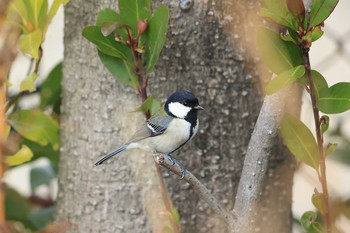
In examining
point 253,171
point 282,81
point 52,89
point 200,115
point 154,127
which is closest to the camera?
point 282,81

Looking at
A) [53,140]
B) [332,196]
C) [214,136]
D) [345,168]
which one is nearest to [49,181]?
[53,140]

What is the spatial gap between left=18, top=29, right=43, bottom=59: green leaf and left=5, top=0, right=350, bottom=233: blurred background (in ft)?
0.13

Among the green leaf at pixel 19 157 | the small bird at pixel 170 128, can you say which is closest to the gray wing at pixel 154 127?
the small bird at pixel 170 128

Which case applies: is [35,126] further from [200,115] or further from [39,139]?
[200,115]

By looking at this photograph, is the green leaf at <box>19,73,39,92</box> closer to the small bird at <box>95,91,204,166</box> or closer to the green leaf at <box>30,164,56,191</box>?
the small bird at <box>95,91,204,166</box>

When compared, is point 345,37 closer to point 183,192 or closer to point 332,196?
point 183,192

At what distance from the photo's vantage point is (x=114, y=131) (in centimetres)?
153

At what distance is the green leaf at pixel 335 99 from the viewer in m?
1.12

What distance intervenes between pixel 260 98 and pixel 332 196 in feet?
1.49

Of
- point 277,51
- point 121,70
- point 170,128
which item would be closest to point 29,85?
point 121,70

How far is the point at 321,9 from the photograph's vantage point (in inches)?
42.8

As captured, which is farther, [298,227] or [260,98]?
[298,227]

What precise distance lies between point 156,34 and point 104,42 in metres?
0.10

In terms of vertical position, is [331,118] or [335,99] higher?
[335,99]
